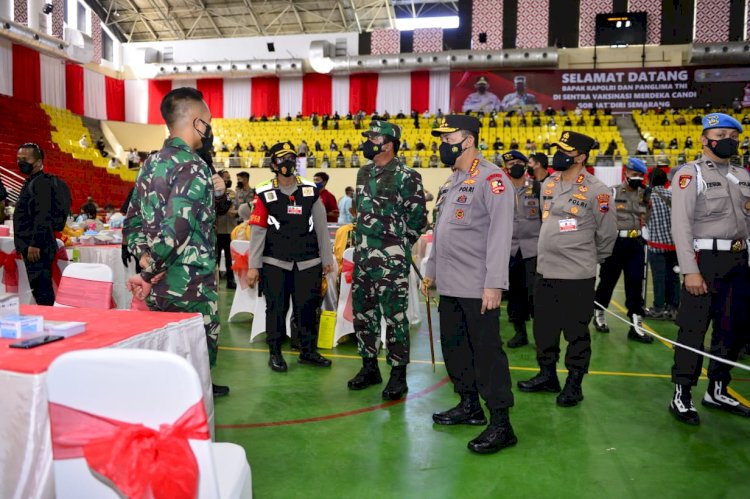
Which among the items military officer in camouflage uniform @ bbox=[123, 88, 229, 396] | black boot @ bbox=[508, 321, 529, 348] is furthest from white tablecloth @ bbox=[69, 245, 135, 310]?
black boot @ bbox=[508, 321, 529, 348]

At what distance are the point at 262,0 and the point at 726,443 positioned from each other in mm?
22994

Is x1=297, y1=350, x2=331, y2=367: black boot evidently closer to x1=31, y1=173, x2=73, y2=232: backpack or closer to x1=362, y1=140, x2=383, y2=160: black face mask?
x1=362, y1=140, x2=383, y2=160: black face mask

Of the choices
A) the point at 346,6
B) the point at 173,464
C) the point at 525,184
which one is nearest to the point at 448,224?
the point at 173,464

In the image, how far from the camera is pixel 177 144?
2475 millimetres

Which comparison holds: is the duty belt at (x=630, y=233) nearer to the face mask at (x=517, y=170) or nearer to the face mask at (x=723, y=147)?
the face mask at (x=517, y=170)

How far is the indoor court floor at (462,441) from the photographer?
2607 millimetres

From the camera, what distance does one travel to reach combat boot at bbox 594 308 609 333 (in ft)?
18.9

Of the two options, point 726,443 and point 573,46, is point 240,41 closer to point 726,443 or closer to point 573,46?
Result: point 573,46

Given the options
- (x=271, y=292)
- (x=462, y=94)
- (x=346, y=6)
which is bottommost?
(x=271, y=292)

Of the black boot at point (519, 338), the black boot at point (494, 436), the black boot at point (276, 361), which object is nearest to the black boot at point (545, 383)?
the black boot at point (494, 436)

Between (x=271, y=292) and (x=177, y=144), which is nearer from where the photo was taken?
(x=177, y=144)

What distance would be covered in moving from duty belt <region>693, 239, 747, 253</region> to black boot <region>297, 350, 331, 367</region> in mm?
2598

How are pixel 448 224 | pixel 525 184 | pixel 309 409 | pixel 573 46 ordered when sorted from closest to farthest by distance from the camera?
pixel 448 224
pixel 309 409
pixel 525 184
pixel 573 46

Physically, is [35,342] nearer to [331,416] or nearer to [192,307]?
[192,307]
